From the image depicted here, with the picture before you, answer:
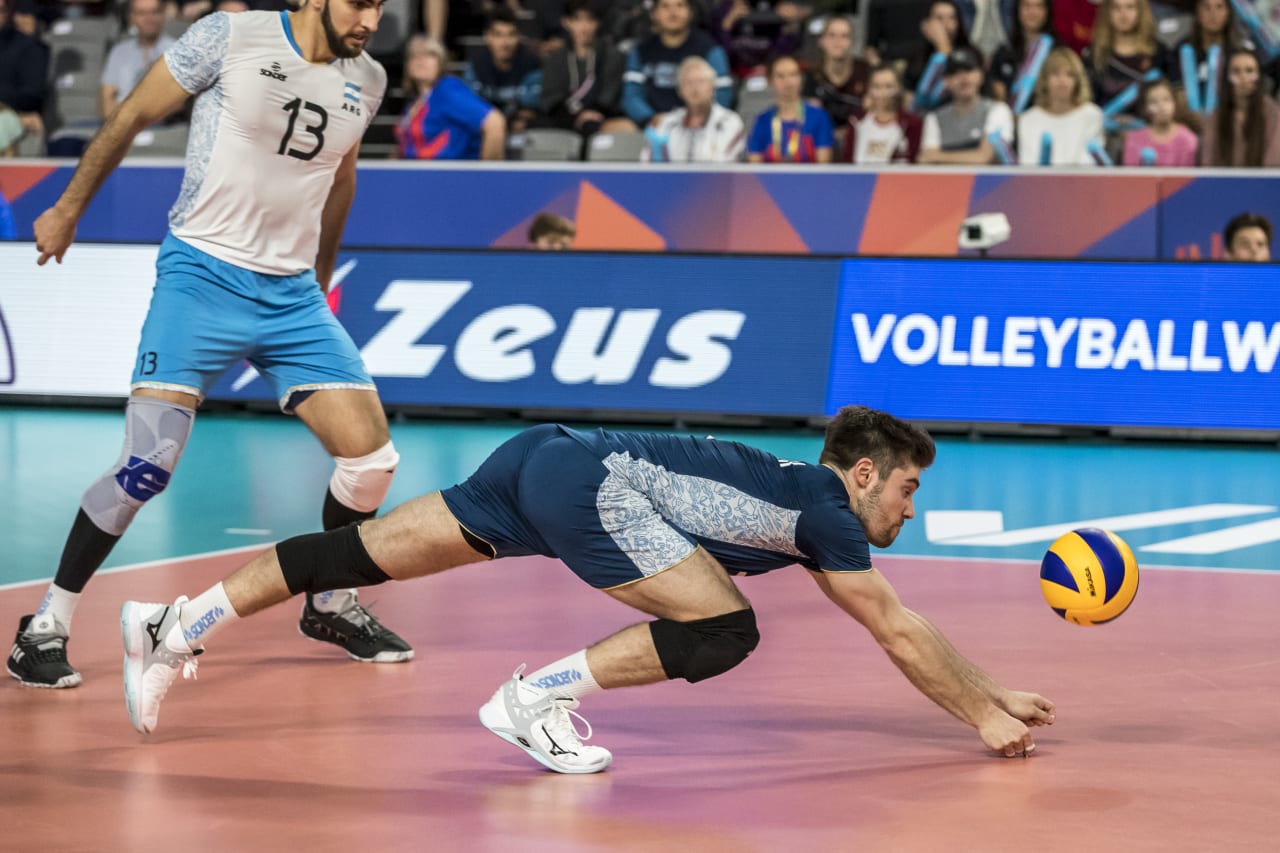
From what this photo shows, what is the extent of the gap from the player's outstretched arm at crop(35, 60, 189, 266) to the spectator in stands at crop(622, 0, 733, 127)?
10858 millimetres

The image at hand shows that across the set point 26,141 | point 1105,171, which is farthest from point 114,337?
point 1105,171

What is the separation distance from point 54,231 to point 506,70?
11987mm

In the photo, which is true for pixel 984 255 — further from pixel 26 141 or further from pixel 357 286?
pixel 26 141

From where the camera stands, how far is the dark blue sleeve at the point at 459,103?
16.7 metres

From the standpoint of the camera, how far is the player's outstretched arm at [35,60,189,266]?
622 centimetres

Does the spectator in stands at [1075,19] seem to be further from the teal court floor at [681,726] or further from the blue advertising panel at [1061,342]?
the teal court floor at [681,726]

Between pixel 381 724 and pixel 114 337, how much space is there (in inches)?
394

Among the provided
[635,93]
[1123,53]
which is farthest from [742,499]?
[635,93]

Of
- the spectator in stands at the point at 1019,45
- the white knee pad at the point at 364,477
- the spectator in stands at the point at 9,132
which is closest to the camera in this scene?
the white knee pad at the point at 364,477

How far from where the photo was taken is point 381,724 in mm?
5898

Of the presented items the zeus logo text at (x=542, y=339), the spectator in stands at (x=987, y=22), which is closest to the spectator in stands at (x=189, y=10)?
the zeus logo text at (x=542, y=339)

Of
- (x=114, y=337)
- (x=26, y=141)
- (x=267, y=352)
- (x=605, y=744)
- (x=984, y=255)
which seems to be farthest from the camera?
(x=26, y=141)

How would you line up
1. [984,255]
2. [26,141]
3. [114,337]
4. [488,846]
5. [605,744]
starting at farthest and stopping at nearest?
[26,141] < [114,337] < [984,255] < [605,744] < [488,846]

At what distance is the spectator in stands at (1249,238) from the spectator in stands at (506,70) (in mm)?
6755
